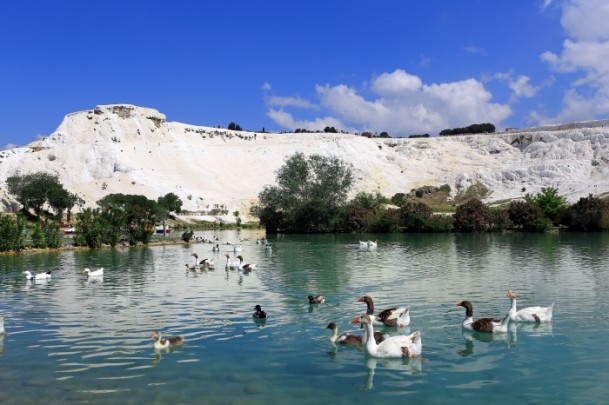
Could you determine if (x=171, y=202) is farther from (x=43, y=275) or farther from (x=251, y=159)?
(x=43, y=275)

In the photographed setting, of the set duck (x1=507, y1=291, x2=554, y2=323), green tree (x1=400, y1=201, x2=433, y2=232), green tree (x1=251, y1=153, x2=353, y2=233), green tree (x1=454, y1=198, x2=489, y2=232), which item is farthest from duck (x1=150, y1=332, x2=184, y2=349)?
green tree (x1=454, y1=198, x2=489, y2=232)

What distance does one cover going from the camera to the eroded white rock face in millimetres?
115188

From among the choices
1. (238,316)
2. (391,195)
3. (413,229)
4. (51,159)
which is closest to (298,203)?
(413,229)

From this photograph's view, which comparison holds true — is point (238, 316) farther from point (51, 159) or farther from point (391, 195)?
point (51, 159)

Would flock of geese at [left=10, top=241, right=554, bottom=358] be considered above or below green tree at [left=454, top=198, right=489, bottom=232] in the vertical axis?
below

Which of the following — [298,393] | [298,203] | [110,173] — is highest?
[110,173]

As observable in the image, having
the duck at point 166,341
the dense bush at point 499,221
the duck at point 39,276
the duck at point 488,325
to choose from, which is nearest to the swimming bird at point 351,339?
the duck at point 488,325

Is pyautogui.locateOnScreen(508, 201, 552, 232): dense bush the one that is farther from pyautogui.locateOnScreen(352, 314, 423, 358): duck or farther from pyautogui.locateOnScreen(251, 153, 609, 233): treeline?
pyautogui.locateOnScreen(352, 314, 423, 358): duck

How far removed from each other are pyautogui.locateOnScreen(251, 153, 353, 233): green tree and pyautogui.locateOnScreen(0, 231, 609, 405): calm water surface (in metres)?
45.7

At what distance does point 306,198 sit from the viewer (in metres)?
77.4

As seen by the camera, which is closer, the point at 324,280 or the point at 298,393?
the point at 298,393

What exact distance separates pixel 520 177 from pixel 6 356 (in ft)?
384

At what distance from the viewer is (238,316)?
1806cm

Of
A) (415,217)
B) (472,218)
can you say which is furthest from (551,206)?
(415,217)
